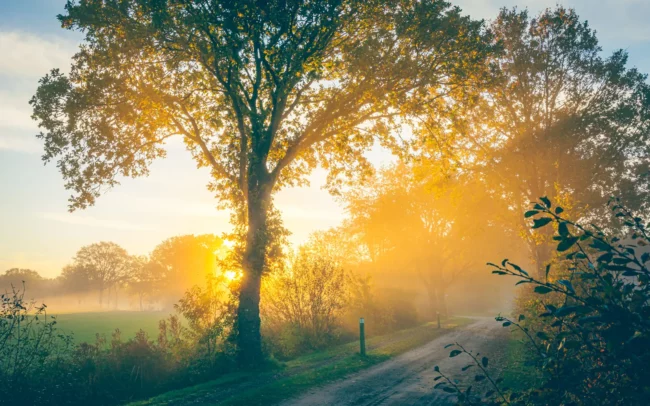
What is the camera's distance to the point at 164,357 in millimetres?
11680

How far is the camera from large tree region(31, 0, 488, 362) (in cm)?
1271

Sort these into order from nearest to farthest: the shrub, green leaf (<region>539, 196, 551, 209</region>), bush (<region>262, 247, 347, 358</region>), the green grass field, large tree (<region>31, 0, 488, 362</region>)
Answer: green leaf (<region>539, 196, 551, 209</region>) → the shrub → large tree (<region>31, 0, 488, 362</region>) → bush (<region>262, 247, 347, 358</region>) → the green grass field

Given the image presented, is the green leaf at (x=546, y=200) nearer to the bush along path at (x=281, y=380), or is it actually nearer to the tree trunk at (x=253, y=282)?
the bush along path at (x=281, y=380)

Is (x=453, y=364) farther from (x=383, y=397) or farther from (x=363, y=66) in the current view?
(x=363, y=66)

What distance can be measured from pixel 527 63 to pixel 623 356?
2281 cm

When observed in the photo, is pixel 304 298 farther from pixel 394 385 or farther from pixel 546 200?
pixel 546 200

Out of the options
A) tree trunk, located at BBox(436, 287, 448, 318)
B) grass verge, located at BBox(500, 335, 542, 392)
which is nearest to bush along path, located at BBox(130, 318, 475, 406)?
grass verge, located at BBox(500, 335, 542, 392)

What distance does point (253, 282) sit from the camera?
13758 millimetres

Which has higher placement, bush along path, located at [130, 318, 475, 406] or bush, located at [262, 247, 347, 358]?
bush, located at [262, 247, 347, 358]

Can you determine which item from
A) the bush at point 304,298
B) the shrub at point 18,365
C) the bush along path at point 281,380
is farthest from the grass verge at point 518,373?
the shrub at point 18,365

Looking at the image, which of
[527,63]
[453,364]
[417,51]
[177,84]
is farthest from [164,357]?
[527,63]

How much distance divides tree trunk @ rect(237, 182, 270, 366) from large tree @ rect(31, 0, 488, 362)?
0.13 feet

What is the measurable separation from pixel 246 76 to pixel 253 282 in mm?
8398

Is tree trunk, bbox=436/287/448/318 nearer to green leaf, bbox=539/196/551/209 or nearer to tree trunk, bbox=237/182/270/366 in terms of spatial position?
tree trunk, bbox=237/182/270/366
